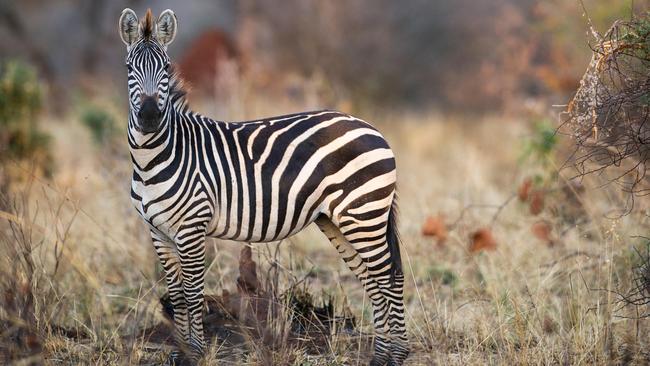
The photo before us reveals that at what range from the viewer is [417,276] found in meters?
7.36

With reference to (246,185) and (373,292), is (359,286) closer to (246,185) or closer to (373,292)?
(373,292)

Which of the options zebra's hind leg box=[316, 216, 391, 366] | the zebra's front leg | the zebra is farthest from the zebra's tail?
the zebra's front leg

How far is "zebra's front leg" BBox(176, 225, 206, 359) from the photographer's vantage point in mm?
4922

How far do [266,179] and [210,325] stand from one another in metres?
1.34

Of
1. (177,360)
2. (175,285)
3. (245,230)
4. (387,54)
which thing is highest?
(387,54)

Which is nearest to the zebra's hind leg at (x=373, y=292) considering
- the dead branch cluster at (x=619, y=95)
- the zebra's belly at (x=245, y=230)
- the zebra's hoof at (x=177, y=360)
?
the zebra's belly at (x=245, y=230)

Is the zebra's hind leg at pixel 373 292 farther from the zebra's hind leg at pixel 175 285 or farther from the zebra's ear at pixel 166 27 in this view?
the zebra's ear at pixel 166 27

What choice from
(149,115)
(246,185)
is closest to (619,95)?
(246,185)

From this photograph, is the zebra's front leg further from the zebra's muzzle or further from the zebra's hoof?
the zebra's muzzle

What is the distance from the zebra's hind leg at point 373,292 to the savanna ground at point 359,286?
14 cm

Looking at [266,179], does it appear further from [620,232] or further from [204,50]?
[204,50]

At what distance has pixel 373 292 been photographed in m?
5.34

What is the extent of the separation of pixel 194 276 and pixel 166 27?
163cm

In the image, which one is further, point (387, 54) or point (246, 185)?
point (387, 54)
